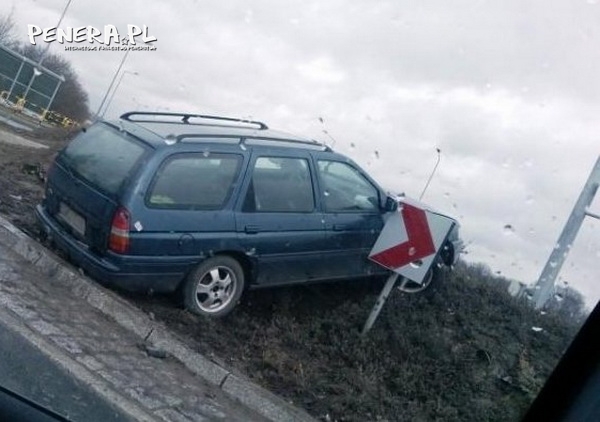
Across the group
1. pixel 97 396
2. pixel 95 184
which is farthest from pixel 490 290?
pixel 97 396

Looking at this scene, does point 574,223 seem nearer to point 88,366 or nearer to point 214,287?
point 214,287

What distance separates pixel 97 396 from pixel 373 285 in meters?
4.32

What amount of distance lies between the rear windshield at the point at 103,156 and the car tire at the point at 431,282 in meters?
3.28

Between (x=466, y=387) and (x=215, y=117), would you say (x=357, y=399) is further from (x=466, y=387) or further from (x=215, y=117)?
(x=215, y=117)

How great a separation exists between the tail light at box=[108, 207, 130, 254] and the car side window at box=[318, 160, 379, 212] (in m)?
2.15

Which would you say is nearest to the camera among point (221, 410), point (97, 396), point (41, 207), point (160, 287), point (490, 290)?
point (97, 396)

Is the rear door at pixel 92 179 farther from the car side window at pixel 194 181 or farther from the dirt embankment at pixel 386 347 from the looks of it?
the dirt embankment at pixel 386 347

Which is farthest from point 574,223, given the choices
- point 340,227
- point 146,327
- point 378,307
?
point 146,327

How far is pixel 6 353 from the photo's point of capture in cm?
496

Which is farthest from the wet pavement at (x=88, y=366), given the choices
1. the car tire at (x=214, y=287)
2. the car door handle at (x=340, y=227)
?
the car door handle at (x=340, y=227)

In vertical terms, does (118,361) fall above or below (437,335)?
below

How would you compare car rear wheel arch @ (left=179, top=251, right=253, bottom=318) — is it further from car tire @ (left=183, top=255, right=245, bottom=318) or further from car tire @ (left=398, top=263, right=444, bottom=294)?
car tire @ (left=398, top=263, right=444, bottom=294)

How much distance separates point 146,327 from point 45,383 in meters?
1.79

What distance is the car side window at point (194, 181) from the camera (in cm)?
674
